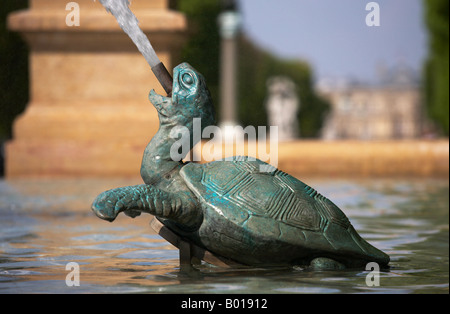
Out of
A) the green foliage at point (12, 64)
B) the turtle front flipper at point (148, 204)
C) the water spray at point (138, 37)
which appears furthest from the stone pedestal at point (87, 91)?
the green foliage at point (12, 64)

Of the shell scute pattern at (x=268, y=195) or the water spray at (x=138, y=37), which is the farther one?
the water spray at (x=138, y=37)

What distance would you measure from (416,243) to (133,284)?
2316 mm

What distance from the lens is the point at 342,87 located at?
5630 inches

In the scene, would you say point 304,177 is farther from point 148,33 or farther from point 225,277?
point 225,277

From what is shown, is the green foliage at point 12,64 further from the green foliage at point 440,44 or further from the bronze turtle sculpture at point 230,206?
the bronze turtle sculpture at point 230,206

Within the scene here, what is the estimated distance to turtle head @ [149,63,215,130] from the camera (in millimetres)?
4234

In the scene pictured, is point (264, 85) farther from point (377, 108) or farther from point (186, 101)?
point (377, 108)

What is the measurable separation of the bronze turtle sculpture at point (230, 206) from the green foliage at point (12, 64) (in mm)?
16426

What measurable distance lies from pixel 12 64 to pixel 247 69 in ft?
133

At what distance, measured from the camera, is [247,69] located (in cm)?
6362

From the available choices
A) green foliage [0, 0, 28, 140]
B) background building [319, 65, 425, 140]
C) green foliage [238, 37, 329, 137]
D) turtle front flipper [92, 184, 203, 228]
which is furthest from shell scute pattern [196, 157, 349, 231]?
background building [319, 65, 425, 140]

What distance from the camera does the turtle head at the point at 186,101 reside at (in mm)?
4234

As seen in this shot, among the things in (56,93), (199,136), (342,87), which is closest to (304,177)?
(56,93)

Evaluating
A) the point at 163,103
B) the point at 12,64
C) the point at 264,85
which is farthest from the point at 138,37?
the point at 264,85
